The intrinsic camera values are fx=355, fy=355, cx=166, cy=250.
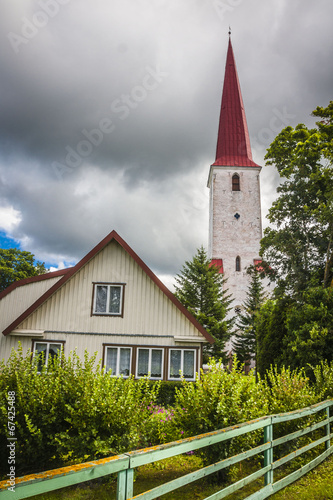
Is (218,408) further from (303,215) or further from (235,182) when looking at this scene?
(235,182)

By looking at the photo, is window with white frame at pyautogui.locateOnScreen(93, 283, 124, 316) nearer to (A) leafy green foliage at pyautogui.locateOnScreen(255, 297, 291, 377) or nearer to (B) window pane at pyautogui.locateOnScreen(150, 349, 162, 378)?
(B) window pane at pyautogui.locateOnScreen(150, 349, 162, 378)

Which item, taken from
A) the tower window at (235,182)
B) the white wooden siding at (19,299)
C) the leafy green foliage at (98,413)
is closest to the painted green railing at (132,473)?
the leafy green foliage at (98,413)

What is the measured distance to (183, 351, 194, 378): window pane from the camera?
1527 cm

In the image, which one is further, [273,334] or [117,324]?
[273,334]

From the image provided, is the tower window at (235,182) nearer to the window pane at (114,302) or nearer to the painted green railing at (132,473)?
the window pane at (114,302)

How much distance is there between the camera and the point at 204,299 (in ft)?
99.1

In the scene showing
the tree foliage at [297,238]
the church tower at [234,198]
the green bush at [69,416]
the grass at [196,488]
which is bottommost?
the grass at [196,488]

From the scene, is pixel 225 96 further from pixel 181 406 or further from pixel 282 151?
pixel 181 406

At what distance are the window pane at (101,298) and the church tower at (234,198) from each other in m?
23.9

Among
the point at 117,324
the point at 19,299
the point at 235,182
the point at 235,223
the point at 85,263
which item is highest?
the point at 235,182

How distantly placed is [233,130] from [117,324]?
37.2 meters

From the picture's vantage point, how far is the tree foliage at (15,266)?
4378 centimetres

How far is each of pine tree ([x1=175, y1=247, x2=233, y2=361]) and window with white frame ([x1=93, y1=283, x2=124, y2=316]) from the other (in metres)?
14.1

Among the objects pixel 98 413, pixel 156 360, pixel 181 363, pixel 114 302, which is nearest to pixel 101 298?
pixel 114 302
